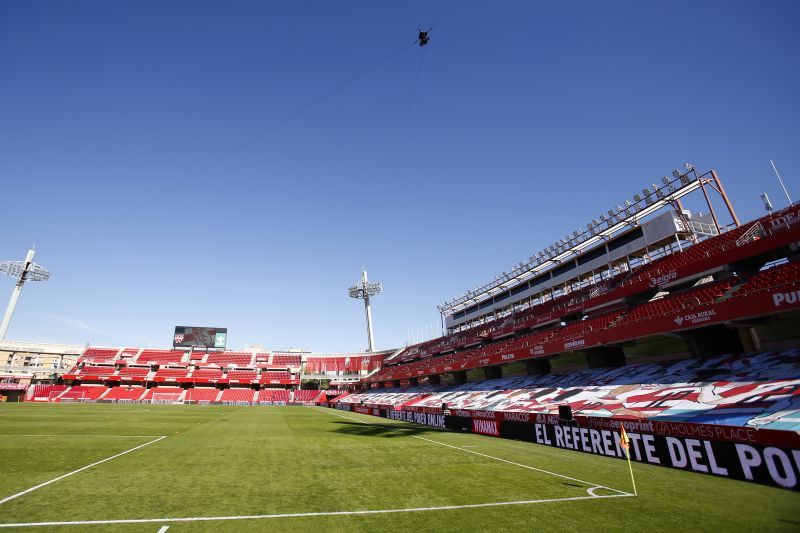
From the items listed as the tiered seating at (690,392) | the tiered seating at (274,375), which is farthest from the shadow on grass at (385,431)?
the tiered seating at (274,375)

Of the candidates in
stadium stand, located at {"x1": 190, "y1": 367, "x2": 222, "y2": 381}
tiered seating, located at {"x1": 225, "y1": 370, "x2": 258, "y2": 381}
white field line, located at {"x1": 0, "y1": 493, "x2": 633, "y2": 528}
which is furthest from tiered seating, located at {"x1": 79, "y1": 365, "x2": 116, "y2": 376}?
white field line, located at {"x1": 0, "y1": 493, "x2": 633, "y2": 528}

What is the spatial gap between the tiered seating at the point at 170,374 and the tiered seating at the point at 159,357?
8.90ft

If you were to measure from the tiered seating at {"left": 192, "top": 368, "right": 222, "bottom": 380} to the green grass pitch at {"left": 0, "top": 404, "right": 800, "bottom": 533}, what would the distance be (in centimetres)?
6274

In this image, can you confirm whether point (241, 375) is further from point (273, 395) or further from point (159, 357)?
point (159, 357)

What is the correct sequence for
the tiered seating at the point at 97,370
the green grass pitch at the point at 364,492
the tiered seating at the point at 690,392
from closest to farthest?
the green grass pitch at the point at 364,492
the tiered seating at the point at 690,392
the tiered seating at the point at 97,370

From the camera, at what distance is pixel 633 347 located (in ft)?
81.6

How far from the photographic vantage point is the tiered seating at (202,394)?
65.8 m

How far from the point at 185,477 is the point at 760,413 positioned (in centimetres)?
1782

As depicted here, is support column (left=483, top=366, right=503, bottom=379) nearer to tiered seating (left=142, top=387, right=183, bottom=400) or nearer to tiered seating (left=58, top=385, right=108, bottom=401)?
tiered seating (left=142, top=387, right=183, bottom=400)

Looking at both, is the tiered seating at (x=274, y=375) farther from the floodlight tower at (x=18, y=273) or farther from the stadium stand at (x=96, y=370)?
the floodlight tower at (x=18, y=273)

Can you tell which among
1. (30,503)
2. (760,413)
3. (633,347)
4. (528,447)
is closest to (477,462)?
(528,447)

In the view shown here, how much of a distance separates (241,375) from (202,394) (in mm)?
9345

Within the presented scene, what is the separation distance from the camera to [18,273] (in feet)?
245

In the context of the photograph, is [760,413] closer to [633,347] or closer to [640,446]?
[640,446]
